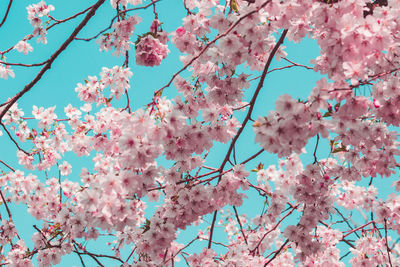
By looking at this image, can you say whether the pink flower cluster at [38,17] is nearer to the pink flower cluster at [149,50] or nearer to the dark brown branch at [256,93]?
the pink flower cluster at [149,50]

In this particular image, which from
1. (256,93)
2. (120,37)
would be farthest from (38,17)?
(256,93)

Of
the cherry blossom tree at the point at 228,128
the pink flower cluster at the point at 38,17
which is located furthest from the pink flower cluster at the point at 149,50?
the pink flower cluster at the point at 38,17

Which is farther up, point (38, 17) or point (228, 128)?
point (38, 17)

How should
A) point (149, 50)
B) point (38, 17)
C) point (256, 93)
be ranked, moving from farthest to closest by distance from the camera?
point (38, 17) < point (256, 93) < point (149, 50)

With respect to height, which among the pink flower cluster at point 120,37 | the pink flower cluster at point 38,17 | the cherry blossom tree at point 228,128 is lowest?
the cherry blossom tree at point 228,128

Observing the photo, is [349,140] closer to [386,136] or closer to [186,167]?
[386,136]

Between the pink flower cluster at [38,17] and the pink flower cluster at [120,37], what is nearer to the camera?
the pink flower cluster at [120,37]

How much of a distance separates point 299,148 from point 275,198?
1.82 m

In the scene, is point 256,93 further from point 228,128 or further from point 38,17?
point 38,17

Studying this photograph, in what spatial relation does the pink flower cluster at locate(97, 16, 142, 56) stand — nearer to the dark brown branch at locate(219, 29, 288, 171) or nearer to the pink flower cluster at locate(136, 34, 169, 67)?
the pink flower cluster at locate(136, 34, 169, 67)

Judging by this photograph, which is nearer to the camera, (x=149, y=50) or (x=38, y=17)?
(x=149, y=50)

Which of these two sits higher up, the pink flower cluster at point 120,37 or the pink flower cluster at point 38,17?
the pink flower cluster at point 38,17

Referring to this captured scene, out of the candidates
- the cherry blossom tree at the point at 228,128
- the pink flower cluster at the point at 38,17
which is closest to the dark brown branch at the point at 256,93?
the cherry blossom tree at the point at 228,128

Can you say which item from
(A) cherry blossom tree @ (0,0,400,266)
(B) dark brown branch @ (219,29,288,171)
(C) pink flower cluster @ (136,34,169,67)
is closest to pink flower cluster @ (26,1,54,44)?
(A) cherry blossom tree @ (0,0,400,266)
